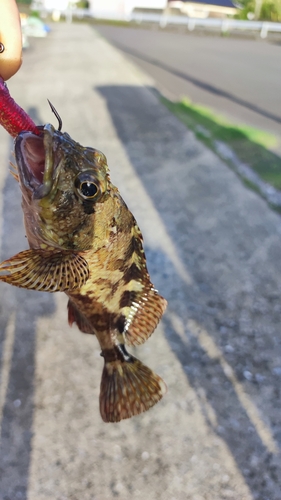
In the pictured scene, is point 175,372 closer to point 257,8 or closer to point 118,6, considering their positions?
point 257,8

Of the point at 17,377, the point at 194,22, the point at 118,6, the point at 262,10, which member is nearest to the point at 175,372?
the point at 17,377

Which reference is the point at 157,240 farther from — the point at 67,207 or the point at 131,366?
the point at 67,207

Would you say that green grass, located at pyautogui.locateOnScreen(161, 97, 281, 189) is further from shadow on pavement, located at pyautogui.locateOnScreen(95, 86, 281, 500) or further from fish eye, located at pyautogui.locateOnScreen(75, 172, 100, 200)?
fish eye, located at pyautogui.locateOnScreen(75, 172, 100, 200)

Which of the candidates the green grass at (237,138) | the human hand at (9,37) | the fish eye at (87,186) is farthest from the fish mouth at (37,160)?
the green grass at (237,138)

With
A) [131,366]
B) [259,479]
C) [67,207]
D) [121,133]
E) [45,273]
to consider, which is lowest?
[259,479]

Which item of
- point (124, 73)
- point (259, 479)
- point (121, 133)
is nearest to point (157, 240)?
point (259, 479)

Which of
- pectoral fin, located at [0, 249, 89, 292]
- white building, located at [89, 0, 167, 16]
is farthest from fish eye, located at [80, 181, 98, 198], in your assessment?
white building, located at [89, 0, 167, 16]
